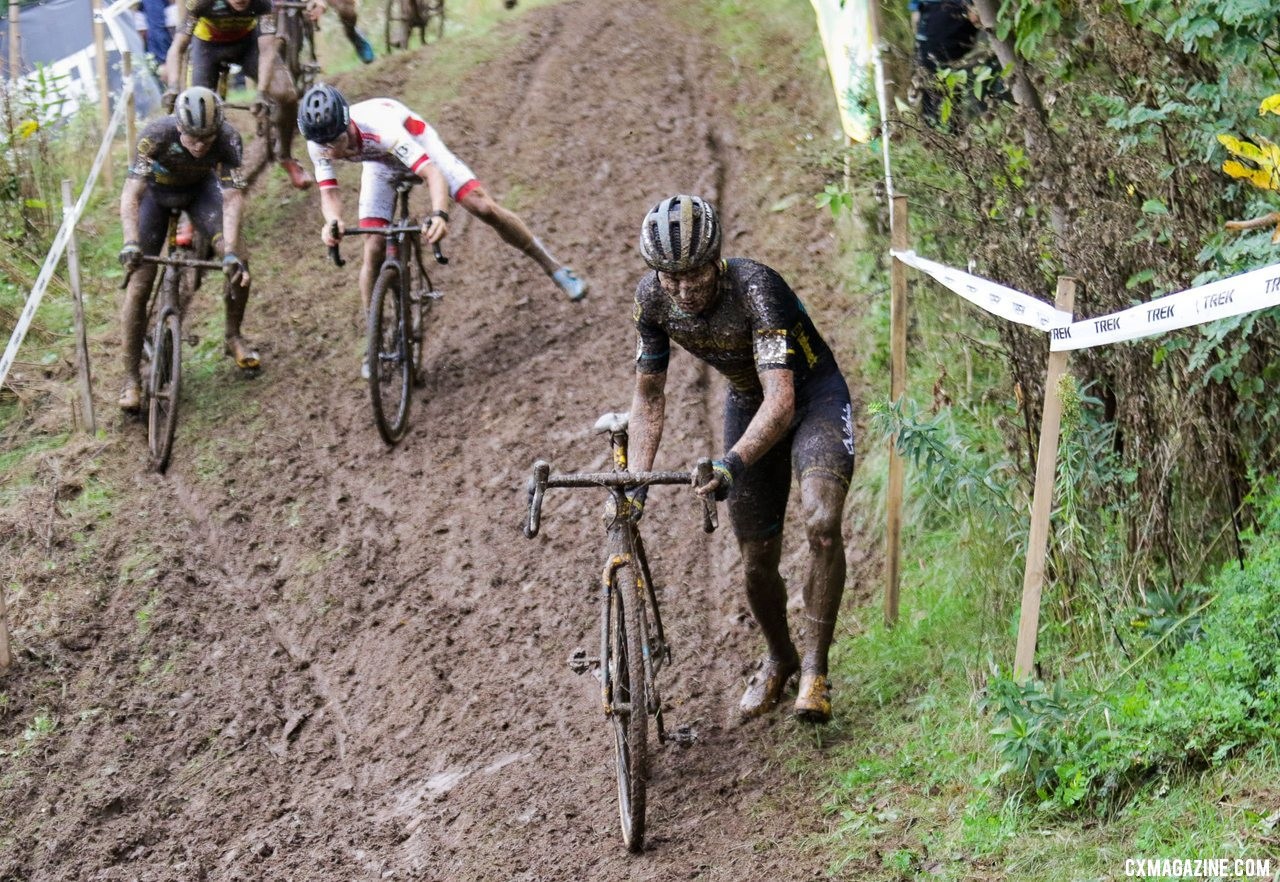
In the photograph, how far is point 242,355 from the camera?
1019 centimetres

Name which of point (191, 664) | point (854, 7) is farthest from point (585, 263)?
point (191, 664)

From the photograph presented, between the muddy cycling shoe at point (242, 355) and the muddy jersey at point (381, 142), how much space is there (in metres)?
1.61

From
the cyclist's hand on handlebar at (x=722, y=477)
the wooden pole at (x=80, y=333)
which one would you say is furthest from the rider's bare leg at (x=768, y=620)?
the wooden pole at (x=80, y=333)

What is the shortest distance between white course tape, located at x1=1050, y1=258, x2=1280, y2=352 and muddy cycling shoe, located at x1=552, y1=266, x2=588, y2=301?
5.95 metres

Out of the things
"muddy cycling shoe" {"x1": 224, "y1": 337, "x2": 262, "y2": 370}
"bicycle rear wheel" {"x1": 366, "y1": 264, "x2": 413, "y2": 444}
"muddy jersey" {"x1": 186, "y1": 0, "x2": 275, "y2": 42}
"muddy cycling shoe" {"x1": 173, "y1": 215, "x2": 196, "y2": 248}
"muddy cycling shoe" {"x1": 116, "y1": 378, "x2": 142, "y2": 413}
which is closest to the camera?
"bicycle rear wheel" {"x1": 366, "y1": 264, "x2": 413, "y2": 444}

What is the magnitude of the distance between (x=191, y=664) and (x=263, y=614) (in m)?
0.55

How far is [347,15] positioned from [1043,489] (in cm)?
1094

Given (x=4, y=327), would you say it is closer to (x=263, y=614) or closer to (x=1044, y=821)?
(x=263, y=614)

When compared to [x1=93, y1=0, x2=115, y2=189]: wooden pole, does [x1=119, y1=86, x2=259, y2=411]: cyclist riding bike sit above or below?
below

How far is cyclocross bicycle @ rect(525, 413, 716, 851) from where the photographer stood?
16.6 ft

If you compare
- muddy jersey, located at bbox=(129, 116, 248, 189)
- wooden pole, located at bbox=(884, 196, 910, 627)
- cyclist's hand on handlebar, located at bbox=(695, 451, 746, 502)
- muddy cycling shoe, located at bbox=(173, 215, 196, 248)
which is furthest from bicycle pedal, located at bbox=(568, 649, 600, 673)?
muddy cycling shoe, located at bbox=(173, 215, 196, 248)

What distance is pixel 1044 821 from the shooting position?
4547 millimetres

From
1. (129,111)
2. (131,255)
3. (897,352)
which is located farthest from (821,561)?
(129,111)

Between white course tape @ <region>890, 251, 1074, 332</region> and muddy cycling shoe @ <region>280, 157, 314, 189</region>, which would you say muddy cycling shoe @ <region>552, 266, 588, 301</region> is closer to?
muddy cycling shoe @ <region>280, 157, 314, 189</region>
